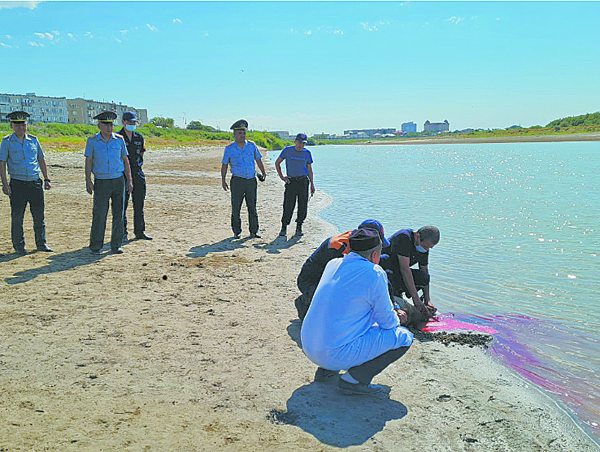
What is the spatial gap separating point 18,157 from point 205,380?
17.5ft

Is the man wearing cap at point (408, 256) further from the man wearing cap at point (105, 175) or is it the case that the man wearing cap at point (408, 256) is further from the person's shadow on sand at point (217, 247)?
the man wearing cap at point (105, 175)

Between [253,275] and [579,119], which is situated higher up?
[579,119]

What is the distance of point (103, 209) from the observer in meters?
7.79

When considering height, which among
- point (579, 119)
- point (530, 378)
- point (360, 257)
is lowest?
point (530, 378)

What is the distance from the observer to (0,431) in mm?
3146

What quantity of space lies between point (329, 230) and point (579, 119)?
125 meters

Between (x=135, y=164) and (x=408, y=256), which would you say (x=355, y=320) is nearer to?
(x=408, y=256)

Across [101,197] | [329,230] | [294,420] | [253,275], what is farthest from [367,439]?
[329,230]

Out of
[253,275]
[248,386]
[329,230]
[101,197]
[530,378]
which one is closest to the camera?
[248,386]

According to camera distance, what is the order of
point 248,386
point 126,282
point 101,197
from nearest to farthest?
point 248,386 < point 126,282 < point 101,197

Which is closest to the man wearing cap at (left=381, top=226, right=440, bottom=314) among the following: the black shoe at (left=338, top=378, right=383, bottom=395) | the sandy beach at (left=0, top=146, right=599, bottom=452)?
the sandy beach at (left=0, top=146, right=599, bottom=452)

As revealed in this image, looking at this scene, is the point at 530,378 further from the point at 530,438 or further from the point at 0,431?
the point at 0,431

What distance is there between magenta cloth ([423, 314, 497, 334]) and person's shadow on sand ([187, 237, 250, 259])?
386 cm

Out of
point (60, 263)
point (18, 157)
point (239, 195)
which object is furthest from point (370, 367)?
point (18, 157)
